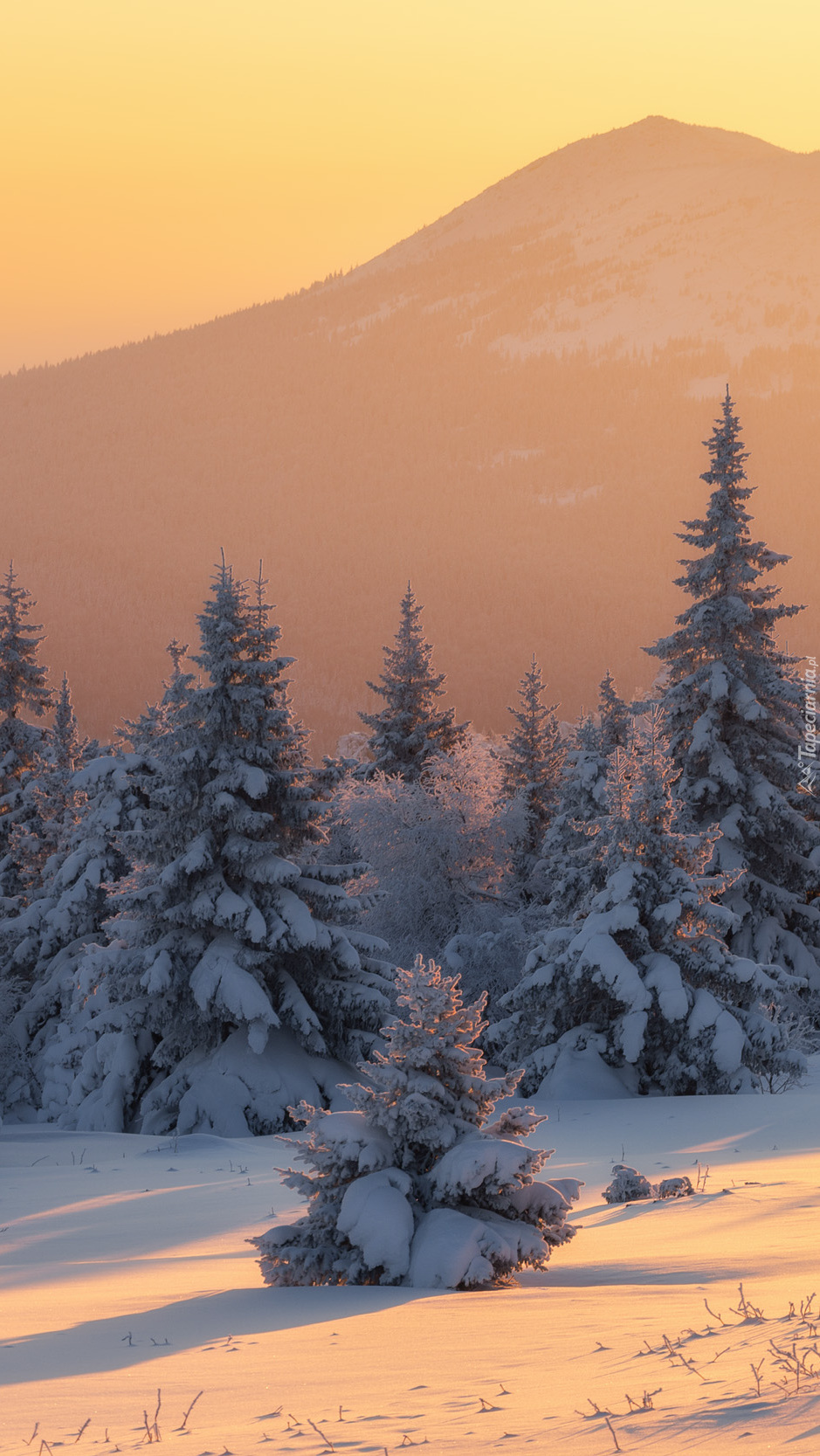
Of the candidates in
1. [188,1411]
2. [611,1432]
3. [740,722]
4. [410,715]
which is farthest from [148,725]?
[611,1432]

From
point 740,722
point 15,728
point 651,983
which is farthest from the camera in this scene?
point 15,728

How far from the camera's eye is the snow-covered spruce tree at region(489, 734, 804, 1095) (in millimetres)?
19938

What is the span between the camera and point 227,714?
23266mm

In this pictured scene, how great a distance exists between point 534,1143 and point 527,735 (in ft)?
95.1

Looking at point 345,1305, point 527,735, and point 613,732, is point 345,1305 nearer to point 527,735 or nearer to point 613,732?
point 613,732

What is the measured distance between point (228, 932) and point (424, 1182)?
15.9m

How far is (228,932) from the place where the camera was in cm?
Answer: 2311

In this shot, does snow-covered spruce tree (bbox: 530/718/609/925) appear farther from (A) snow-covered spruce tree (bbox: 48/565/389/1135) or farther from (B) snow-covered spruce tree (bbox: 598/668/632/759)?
(A) snow-covered spruce tree (bbox: 48/565/389/1135)

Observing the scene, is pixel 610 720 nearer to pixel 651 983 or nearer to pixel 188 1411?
pixel 651 983

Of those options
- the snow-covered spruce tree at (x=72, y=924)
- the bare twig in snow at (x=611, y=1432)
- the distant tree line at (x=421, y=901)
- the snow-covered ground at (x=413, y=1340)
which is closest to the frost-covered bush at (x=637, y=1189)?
the snow-covered ground at (x=413, y=1340)

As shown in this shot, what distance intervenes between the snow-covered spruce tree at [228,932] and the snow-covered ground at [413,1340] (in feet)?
37.7

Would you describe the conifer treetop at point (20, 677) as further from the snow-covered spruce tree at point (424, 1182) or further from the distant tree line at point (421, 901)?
the snow-covered spruce tree at point (424, 1182)

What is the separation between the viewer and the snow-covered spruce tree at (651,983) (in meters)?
19.9

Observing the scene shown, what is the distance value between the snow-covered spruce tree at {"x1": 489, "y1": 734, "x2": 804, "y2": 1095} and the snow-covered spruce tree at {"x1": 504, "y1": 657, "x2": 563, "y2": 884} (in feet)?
60.7
